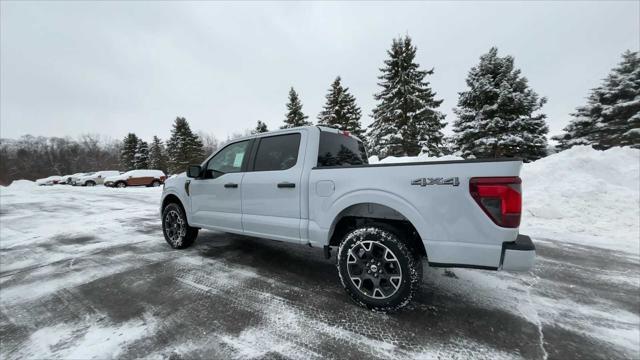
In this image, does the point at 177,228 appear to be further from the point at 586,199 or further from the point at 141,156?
Answer: the point at 141,156

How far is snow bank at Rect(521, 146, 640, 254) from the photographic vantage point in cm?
559

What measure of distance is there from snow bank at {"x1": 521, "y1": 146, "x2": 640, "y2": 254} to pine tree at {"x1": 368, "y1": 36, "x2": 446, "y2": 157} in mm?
13395

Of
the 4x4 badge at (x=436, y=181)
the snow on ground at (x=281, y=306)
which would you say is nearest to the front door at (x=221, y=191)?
the snow on ground at (x=281, y=306)

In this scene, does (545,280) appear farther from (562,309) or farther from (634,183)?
(634,183)

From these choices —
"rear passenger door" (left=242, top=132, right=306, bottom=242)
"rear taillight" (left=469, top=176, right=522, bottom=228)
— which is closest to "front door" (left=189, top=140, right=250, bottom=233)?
"rear passenger door" (left=242, top=132, right=306, bottom=242)

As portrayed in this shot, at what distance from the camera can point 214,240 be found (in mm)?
5367

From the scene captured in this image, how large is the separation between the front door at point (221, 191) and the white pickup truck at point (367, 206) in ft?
0.06

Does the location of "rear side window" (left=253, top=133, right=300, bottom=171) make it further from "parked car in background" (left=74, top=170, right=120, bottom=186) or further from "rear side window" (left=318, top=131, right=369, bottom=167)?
"parked car in background" (left=74, top=170, right=120, bottom=186)

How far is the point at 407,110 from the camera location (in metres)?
23.2

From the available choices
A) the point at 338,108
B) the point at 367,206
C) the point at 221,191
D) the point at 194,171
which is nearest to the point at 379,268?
the point at 367,206

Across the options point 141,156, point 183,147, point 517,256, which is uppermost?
point 183,147

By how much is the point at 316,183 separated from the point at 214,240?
3371 mm

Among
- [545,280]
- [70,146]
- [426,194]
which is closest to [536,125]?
[545,280]

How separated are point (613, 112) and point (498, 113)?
12.7 meters
